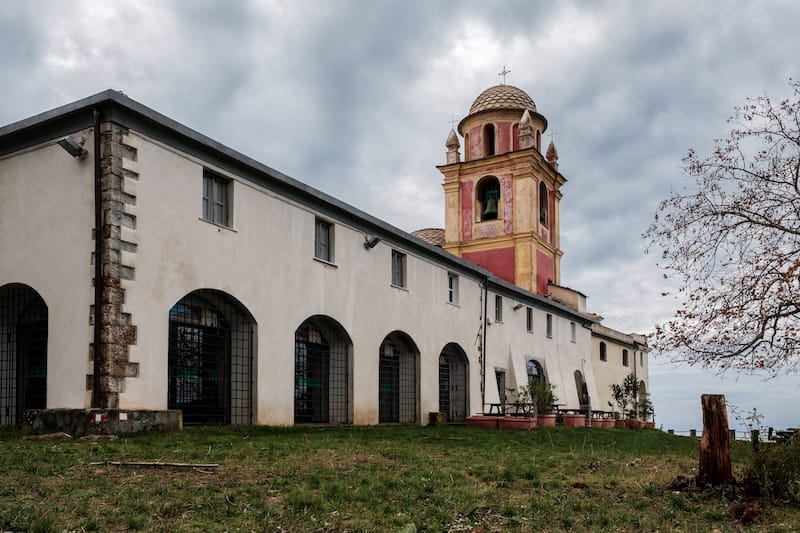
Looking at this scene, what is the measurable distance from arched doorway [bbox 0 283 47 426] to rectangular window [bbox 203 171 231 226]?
378 centimetres

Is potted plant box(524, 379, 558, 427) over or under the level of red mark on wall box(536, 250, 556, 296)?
under

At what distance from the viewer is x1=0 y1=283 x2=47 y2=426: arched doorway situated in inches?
595

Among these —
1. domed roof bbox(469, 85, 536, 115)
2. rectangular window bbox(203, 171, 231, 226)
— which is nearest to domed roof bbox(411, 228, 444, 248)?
domed roof bbox(469, 85, 536, 115)

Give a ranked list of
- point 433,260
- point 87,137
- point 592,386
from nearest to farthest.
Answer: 1. point 87,137
2. point 433,260
3. point 592,386

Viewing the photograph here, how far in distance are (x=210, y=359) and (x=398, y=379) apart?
8441 mm

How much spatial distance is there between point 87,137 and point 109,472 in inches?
306

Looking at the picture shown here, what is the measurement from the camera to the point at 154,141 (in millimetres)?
13930

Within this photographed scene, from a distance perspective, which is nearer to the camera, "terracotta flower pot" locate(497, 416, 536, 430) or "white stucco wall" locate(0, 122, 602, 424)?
"white stucco wall" locate(0, 122, 602, 424)

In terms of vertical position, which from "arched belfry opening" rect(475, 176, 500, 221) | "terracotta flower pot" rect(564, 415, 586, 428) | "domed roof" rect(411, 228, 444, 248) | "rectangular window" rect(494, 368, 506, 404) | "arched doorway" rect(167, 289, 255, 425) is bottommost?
"terracotta flower pot" rect(564, 415, 586, 428)

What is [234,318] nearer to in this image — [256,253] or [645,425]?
[256,253]

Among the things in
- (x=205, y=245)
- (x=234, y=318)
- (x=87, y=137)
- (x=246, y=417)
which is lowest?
(x=246, y=417)

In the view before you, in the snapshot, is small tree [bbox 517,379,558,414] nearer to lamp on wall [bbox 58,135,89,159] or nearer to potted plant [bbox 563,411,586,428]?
potted plant [bbox 563,411,586,428]

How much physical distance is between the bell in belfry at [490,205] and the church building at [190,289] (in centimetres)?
1365


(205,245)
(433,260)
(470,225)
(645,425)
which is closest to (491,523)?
(205,245)
